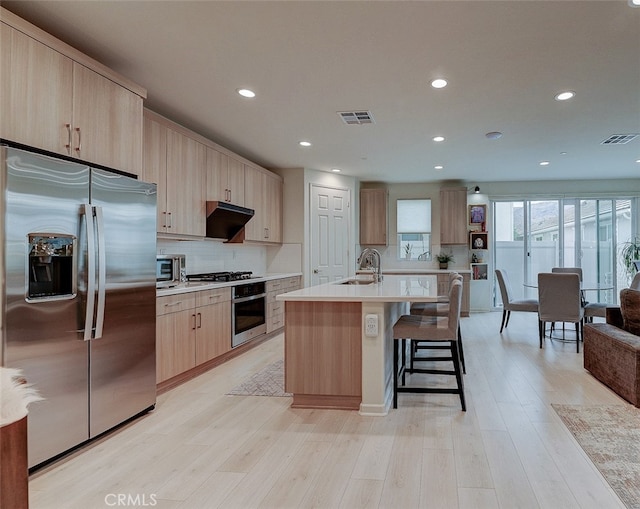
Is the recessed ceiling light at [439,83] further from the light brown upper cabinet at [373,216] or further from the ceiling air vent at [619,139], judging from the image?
the light brown upper cabinet at [373,216]

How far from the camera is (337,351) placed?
10.3ft

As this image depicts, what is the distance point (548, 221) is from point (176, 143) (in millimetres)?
7326

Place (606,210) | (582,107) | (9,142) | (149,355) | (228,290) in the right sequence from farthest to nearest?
(606,210), (228,290), (582,107), (149,355), (9,142)

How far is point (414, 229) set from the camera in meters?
8.57

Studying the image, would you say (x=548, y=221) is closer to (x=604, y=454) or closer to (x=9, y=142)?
(x=604, y=454)

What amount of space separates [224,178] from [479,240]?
17.8 feet

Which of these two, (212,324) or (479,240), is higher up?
(479,240)

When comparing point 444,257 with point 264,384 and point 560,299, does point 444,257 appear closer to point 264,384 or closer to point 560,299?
point 560,299

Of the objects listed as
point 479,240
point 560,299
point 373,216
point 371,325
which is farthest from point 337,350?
point 479,240

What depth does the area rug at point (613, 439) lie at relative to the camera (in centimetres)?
210

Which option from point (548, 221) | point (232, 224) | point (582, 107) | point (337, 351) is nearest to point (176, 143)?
point (232, 224)

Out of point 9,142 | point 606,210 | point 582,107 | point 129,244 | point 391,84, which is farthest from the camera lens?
point 606,210

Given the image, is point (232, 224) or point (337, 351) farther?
point (232, 224)

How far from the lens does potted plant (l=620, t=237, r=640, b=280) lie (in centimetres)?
789
